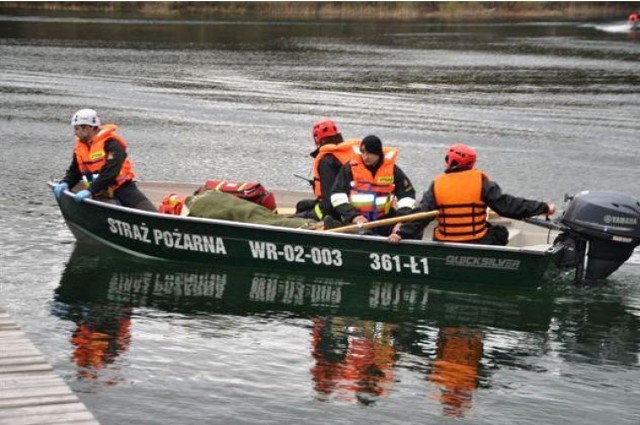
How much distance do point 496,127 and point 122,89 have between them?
28.2ft

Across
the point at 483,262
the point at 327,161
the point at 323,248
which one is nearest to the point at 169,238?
the point at 323,248

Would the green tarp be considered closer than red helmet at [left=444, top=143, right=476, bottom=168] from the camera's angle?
No

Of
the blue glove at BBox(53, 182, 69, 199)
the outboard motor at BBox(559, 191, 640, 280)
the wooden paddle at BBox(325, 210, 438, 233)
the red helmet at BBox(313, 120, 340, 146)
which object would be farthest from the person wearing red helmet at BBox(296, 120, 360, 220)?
the blue glove at BBox(53, 182, 69, 199)

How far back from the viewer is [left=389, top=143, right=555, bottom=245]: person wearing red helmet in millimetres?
11867

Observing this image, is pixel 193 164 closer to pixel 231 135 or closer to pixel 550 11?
pixel 231 135

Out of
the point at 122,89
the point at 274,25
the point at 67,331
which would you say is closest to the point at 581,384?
the point at 67,331

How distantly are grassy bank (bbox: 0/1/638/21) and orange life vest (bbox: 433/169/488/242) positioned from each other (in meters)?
41.7

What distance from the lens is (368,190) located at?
41.6ft

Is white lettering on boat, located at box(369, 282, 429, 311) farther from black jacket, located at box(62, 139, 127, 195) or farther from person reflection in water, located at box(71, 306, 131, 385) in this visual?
black jacket, located at box(62, 139, 127, 195)

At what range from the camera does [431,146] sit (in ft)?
70.0

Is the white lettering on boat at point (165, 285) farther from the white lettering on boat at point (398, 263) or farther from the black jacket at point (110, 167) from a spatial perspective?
the white lettering on boat at point (398, 263)

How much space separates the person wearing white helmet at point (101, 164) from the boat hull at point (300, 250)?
0.92ft

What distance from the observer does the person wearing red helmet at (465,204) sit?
1187 cm

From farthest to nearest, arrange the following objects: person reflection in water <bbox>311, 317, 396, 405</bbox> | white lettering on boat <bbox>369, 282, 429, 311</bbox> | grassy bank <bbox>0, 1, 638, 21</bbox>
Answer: grassy bank <bbox>0, 1, 638, 21</bbox> → white lettering on boat <bbox>369, 282, 429, 311</bbox> → person reflection in water <bbox>311, 317, 396, 405</bbox>
